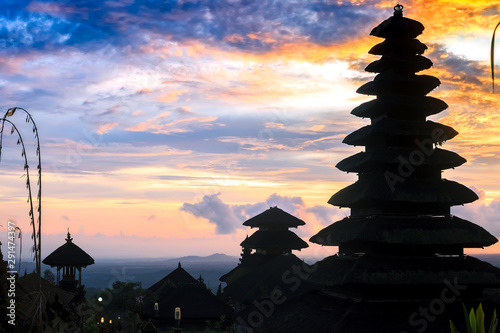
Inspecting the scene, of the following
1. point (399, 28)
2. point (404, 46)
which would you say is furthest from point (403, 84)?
point (399, 28)

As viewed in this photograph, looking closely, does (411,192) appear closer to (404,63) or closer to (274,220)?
(404,63)

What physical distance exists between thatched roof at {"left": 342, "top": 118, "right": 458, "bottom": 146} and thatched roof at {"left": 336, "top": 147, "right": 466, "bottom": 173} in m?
0.83

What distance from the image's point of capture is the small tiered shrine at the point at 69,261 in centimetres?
5659

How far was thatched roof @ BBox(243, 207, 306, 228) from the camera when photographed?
197 feet

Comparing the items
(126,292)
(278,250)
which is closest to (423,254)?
(278,250)

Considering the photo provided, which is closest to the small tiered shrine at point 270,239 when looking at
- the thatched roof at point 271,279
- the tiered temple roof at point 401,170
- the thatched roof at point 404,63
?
the thatched roof at point 271,279

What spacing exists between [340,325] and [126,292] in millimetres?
43840

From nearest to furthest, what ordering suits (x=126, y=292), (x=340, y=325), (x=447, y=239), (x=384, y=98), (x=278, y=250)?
(x=340, y=325) → (x=447, y=239) → (x=384, y=98) → (x=278, y=250) → (x=126, y=292)

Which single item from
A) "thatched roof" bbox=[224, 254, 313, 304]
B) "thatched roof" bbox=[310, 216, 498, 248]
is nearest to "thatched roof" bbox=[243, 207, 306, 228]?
"thatched roof" bbox=[224, 254, 313, 304]

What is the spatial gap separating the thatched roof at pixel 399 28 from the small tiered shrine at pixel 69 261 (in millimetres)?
38584

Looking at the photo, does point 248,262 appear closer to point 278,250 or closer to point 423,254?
point 278,250

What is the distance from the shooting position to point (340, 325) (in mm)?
24734

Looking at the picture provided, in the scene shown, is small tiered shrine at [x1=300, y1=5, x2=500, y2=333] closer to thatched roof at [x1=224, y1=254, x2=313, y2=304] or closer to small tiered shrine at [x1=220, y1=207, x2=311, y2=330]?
small tiered shrine at [x1=220, y1=207, x2=311, y2=330]

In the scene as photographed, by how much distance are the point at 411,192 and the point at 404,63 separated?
7.80 m
